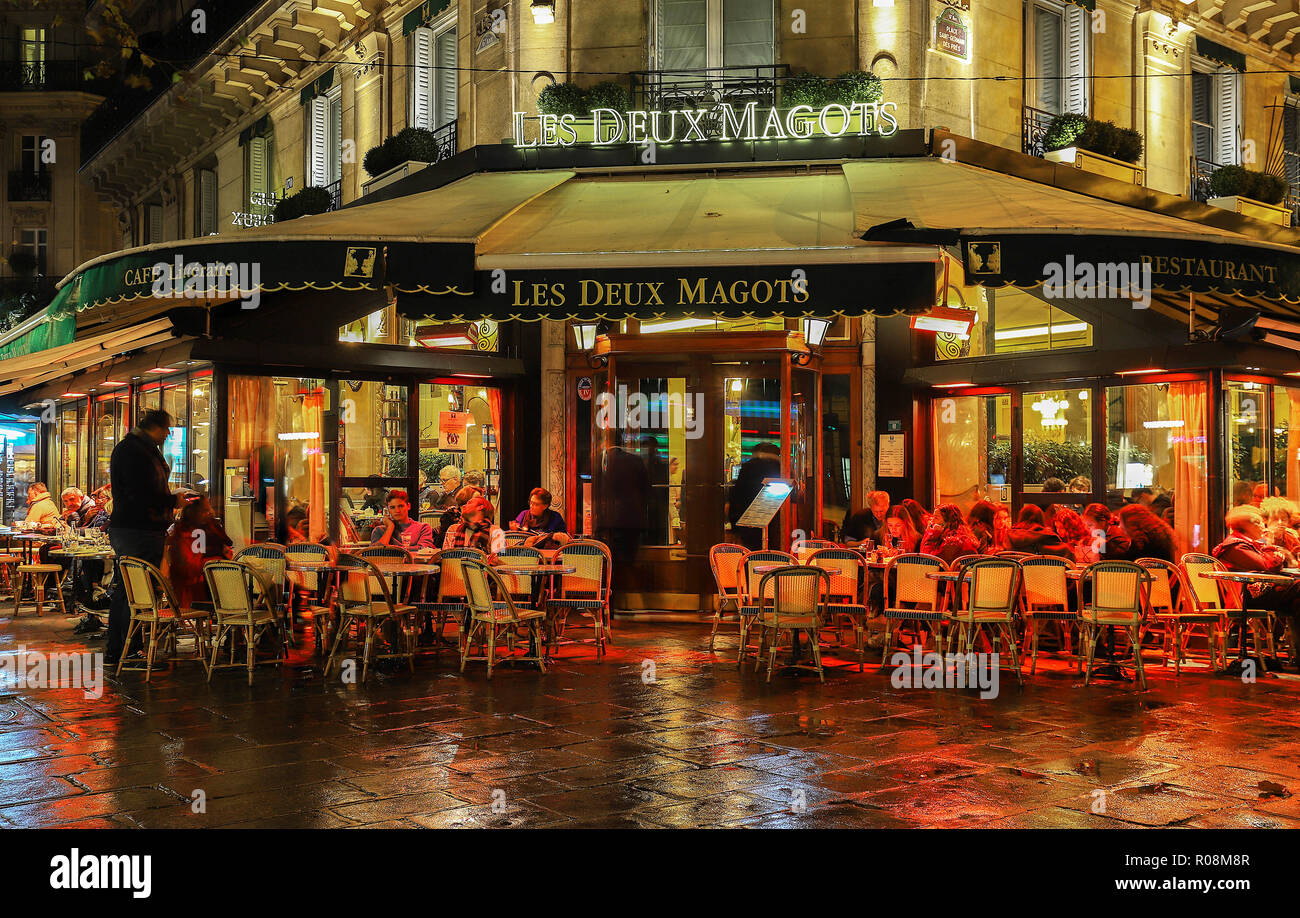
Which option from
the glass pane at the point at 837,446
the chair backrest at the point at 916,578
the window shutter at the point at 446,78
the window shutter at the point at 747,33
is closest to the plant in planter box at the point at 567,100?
the window shutter at the point at 747,33

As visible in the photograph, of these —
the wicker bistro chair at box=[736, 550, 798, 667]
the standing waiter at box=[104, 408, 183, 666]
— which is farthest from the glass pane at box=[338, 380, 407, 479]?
the wicker bistro chair at box=[736, 550, 798, 667]

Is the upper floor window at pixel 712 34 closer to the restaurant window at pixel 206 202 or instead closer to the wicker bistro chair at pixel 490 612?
the wicker bistro chair at pixel 490 612

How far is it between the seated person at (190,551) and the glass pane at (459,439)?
4.39 metres

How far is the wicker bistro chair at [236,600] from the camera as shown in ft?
29.4

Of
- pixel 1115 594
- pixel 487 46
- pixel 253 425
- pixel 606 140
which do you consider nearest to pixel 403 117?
pixel 487 46

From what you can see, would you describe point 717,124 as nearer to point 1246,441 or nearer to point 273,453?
point 273,453

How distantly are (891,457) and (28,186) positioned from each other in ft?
97.1

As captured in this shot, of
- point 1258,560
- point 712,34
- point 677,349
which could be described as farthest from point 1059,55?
point 1258,560

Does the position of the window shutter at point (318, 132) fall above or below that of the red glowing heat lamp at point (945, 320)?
above

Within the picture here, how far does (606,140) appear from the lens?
1310cm

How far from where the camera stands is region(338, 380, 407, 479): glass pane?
13758 mm

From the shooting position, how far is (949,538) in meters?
10.4

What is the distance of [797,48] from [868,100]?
1.04m
